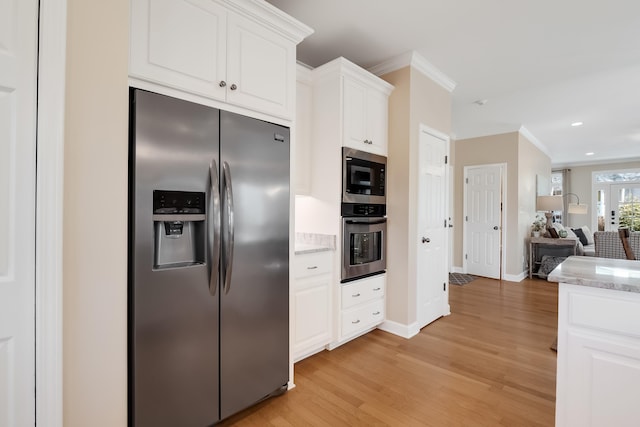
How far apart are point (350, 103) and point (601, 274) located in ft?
6.78

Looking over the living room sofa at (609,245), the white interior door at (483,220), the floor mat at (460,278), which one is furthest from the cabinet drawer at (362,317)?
the white interior door at (483,220)

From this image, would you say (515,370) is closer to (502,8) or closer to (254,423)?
(254,423)

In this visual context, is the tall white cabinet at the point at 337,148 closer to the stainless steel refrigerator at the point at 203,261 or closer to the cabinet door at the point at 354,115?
the cabinet door at the point at 354,115

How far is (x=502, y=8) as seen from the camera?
2.26m

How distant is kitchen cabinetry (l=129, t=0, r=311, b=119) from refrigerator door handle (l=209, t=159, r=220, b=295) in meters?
0.42

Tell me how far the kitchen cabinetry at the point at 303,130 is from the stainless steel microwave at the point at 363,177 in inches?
14.3

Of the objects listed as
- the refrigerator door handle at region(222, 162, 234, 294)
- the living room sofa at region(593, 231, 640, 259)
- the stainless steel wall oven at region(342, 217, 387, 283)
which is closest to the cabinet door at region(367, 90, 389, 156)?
the stainless steel wall oven at region(342, 217, 387, 283)

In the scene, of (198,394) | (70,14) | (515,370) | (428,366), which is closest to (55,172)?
(70,14)

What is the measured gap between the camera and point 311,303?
2.43m

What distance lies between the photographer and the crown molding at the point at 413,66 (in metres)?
2.96

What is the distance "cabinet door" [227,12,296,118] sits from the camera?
1.73m

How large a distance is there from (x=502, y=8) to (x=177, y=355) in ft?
10.1

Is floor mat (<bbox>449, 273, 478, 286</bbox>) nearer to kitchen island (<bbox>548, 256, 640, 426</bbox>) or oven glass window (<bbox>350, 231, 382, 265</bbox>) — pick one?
oven glass window (<bbox>350, 231, 382, 265</bbox>)

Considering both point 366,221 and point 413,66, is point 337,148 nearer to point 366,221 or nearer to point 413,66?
point 366,221
